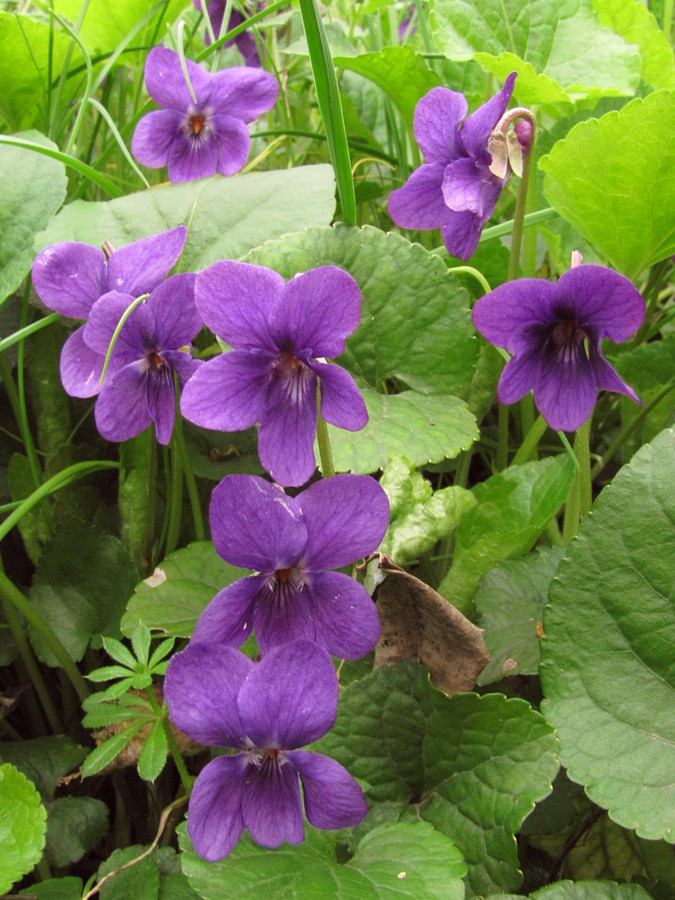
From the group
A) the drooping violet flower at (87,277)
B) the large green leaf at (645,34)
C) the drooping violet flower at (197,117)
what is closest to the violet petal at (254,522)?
the drooping violet flower at (87,277)

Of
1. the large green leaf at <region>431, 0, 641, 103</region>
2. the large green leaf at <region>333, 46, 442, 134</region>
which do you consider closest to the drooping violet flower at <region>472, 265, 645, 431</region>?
the large green leaf at <region>431, 0, 641, 103</region>

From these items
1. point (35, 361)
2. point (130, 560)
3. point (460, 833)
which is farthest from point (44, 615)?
point (460, 833)

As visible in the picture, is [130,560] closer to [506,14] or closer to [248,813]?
[248,813]

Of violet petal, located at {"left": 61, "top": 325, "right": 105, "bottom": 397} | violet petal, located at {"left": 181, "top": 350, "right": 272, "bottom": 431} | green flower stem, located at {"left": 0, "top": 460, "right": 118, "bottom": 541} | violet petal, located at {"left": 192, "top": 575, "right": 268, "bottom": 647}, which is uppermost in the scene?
violet petal, located at {"left": 181, "top": 350, "right": 272, "bottom": 431}

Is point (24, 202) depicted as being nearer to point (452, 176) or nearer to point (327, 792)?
point (452, 176)

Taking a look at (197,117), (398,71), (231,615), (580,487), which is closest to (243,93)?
(197,117)

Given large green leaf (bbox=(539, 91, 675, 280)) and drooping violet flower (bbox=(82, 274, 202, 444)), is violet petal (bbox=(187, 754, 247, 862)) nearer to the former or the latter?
drooping violet flower (bbox=(82, 274, 202, 444))
